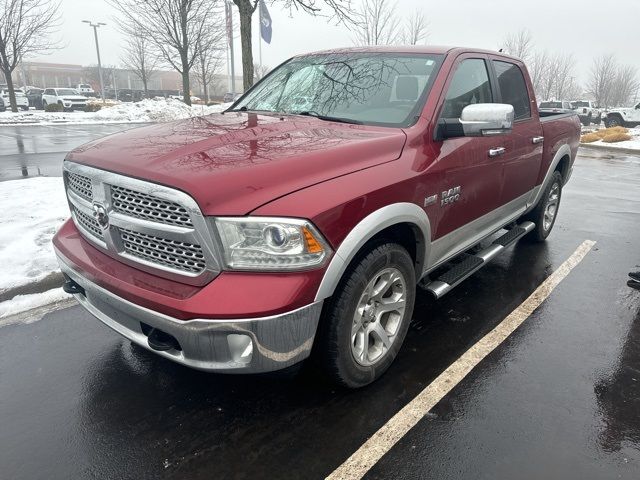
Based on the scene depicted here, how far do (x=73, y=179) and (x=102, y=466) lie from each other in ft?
5.23

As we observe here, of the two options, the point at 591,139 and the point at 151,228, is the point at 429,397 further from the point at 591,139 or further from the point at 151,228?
the point at 591,139

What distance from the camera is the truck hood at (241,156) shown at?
211 cm

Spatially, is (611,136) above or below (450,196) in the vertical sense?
below

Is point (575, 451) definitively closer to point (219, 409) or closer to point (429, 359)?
point (429, 359)

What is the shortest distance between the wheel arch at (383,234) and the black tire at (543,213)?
2.72 meters

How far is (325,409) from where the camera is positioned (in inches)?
104

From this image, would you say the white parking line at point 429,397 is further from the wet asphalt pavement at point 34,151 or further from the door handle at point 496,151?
the wet asphalt pavement at point 34,151

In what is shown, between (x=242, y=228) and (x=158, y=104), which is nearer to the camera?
(x=242, y=228)

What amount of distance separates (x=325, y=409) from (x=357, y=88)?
2.16m

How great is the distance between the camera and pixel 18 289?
4.04 m

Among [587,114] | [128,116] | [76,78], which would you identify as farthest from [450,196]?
[76,78]

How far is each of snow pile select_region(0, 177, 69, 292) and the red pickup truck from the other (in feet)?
5.36

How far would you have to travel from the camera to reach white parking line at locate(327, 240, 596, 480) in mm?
2279

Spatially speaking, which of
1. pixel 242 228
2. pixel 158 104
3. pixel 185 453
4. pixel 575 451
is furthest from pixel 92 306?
pixel 158 104
